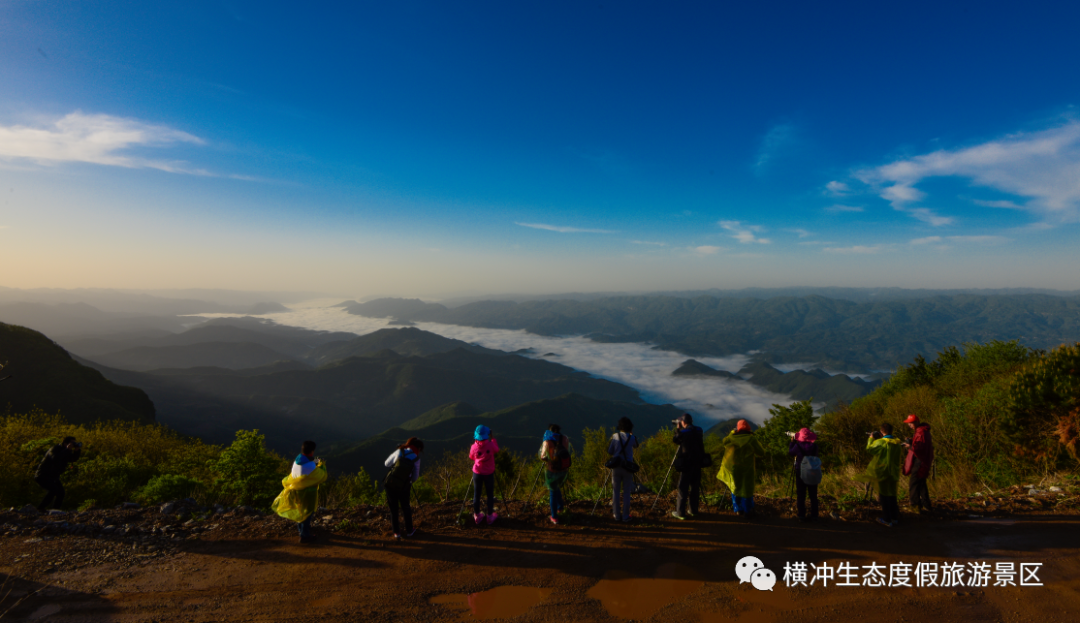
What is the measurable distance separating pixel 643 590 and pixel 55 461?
13.6 metres

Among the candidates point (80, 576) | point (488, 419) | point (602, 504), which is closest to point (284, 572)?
point (80, 576)

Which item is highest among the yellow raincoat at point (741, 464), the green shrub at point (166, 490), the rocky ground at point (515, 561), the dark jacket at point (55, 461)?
the yellow raincoat at point (741, 464)

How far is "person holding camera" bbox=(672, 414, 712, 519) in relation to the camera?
8.08m

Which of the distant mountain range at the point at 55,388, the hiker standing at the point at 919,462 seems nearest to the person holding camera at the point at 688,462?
the hiker standing at the point at 919,462

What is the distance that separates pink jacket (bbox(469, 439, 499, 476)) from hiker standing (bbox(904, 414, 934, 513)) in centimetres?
869

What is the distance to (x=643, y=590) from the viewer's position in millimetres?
6270

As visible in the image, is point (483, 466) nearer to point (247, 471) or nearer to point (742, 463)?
point (742, 463)

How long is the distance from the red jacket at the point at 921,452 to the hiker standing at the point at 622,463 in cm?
598

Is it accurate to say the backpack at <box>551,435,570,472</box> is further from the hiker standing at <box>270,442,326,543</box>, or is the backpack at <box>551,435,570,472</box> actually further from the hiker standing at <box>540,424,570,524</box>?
the hiker standing at <box>270,442,326,543</box>

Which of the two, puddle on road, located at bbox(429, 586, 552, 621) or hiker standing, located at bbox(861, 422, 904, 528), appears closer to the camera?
puddle on road, located at bbox(429, 586, 552, 621)

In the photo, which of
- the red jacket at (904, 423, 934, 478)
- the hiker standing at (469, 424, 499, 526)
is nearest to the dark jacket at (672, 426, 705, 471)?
the hiker standing at (469, 424, 499, 526)

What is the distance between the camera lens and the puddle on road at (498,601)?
19.3ft

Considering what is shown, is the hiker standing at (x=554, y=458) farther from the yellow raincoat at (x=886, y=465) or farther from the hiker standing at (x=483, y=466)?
the yellow raincoat at (x=886, y=465)

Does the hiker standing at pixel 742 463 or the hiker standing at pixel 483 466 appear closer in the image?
the hiker standing at pixel 483 466
